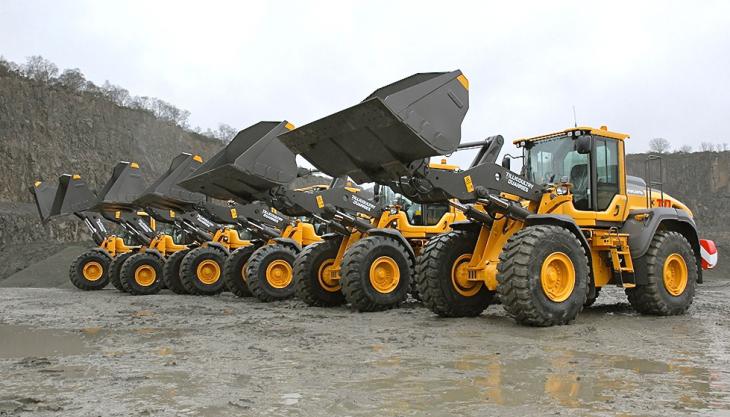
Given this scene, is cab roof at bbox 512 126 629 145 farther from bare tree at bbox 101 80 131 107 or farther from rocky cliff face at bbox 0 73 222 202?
bare tree at bbox 101 80 131 107

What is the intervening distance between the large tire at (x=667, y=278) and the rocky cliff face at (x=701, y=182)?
49.9 m

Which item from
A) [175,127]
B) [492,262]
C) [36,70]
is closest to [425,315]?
[492,262]

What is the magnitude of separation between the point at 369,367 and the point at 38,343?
11.9 feet

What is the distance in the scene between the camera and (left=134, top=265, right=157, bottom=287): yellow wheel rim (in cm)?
1599

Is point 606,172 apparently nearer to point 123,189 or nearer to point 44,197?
point 123,189

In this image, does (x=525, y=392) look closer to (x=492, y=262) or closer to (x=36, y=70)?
(x=492, y=262)

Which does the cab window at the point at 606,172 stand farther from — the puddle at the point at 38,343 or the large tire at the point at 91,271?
the large tire at the point at 91,271

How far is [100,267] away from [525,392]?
55.2 ft

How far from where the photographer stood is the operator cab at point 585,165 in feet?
27.7

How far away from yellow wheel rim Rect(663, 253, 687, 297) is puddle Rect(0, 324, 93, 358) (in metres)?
7.01

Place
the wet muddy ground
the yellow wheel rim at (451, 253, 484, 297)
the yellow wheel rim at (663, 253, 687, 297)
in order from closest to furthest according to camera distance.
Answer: the wet muddy ground, the yellow wheel rim at (451, 253, 484, 297), the yellow wheel rim at (663, 253, 687, 297)

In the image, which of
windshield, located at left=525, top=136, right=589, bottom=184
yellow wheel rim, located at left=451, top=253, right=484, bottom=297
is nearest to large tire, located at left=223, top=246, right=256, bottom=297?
yellow wheel rim, located at left=451, top=253, right=484, bottom=297

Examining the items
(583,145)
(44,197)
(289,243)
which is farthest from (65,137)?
(583,145)

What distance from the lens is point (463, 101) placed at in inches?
298
